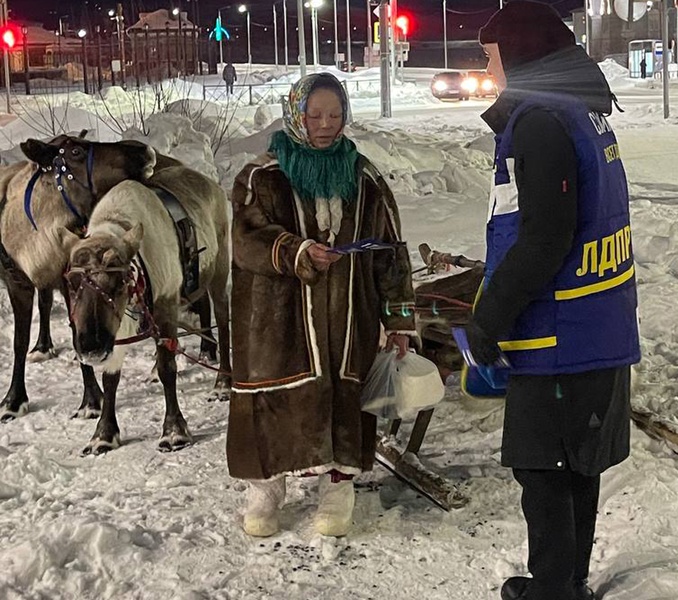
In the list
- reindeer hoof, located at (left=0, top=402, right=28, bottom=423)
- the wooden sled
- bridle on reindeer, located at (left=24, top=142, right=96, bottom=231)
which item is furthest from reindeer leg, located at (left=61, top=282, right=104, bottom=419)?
the wooden sled

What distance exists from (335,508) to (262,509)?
1.09 ft

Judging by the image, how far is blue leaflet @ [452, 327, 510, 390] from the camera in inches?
124

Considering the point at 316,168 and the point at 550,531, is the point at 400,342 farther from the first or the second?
the point at 550,531

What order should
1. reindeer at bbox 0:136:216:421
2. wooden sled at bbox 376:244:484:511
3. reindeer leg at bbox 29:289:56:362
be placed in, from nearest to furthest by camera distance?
wooden sled at bbox 376:244:484:511, reindeer at bbox 0:136:216:421, reindeer leg at bbox 29:289:56:362

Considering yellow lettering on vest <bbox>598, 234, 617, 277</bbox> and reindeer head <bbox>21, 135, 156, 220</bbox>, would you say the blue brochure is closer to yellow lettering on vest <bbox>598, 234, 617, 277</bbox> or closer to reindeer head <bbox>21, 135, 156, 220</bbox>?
yellow lettering on vest <bbox>598, 234, 617, 277</bbox>

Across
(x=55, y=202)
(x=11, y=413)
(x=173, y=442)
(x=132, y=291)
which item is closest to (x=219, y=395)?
(x=173, y=442)

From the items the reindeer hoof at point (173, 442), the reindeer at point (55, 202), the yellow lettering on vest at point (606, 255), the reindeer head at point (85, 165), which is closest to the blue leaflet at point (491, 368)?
the yellow lettering on vest at point (606, 255)

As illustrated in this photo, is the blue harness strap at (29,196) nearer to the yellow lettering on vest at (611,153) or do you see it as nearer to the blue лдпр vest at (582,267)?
the blue лдпр vest at (582,267)

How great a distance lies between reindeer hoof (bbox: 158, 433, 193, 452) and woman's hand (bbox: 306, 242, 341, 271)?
86.8 inches

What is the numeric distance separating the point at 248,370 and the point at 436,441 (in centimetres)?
170

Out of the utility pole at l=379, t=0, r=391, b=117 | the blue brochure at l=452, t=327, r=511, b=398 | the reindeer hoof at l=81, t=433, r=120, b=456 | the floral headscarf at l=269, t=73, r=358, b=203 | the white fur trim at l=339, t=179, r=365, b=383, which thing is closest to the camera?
the blue brochure at l=452, t=327, r=511, b=398

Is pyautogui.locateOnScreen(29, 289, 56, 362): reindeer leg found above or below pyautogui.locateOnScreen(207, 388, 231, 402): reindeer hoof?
above

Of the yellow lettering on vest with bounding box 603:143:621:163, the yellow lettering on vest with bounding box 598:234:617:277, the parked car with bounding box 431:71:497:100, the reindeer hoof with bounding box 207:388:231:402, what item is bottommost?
the reindeer hoof with bounding box 207:388:231:402

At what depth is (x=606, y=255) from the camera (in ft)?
10.2
